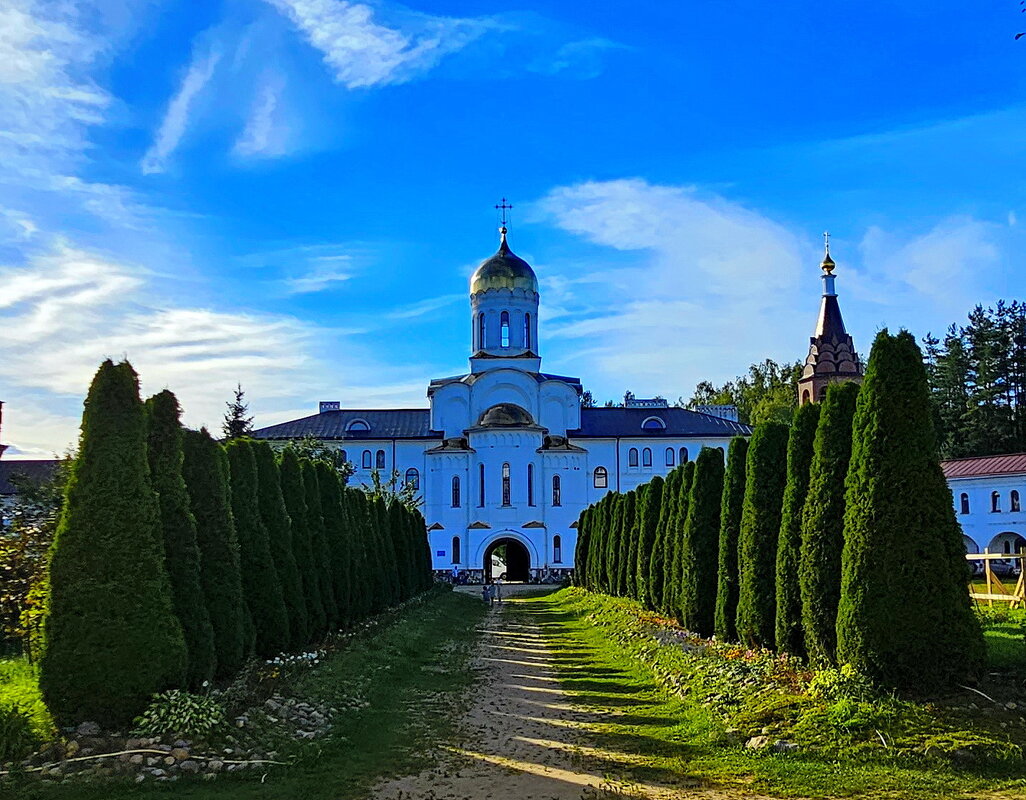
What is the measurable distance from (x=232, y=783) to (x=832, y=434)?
7.76 m

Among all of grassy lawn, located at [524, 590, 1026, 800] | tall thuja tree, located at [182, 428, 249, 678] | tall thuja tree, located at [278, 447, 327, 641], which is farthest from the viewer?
tall thuja tree, located at [278, 447, 327, 641]

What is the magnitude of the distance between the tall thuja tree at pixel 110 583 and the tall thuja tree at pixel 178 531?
1.77ft

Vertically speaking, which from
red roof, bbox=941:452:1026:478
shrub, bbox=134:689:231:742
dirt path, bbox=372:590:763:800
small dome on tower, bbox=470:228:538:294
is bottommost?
dirt path, bbox=372:590:763:800

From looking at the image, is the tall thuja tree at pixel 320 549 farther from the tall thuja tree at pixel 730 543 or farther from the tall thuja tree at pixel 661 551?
the tall thuja tree at pixel 661 551

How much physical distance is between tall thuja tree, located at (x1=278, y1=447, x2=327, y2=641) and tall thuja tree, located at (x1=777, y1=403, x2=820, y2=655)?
791 cm

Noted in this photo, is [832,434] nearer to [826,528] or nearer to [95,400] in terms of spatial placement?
[826,528]

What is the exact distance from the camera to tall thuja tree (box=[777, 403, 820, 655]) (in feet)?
40.3

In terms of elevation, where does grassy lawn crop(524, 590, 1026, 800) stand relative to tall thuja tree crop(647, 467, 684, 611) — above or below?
below

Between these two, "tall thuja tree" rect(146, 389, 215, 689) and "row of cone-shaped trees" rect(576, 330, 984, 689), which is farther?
Answer: "tall thuja tree" rect(146, 389, 215, 689)

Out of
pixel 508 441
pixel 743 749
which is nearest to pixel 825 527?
pixel 743 749

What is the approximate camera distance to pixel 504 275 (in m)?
55.6

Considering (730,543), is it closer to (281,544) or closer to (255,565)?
(281,544)

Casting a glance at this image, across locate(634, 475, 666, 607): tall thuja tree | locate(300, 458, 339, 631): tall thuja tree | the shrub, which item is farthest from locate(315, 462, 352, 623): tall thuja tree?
the shrub

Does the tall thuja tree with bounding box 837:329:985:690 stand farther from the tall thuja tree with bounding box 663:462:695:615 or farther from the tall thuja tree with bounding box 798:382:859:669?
the tall thuja tree with bounding box 663:462:695:615
